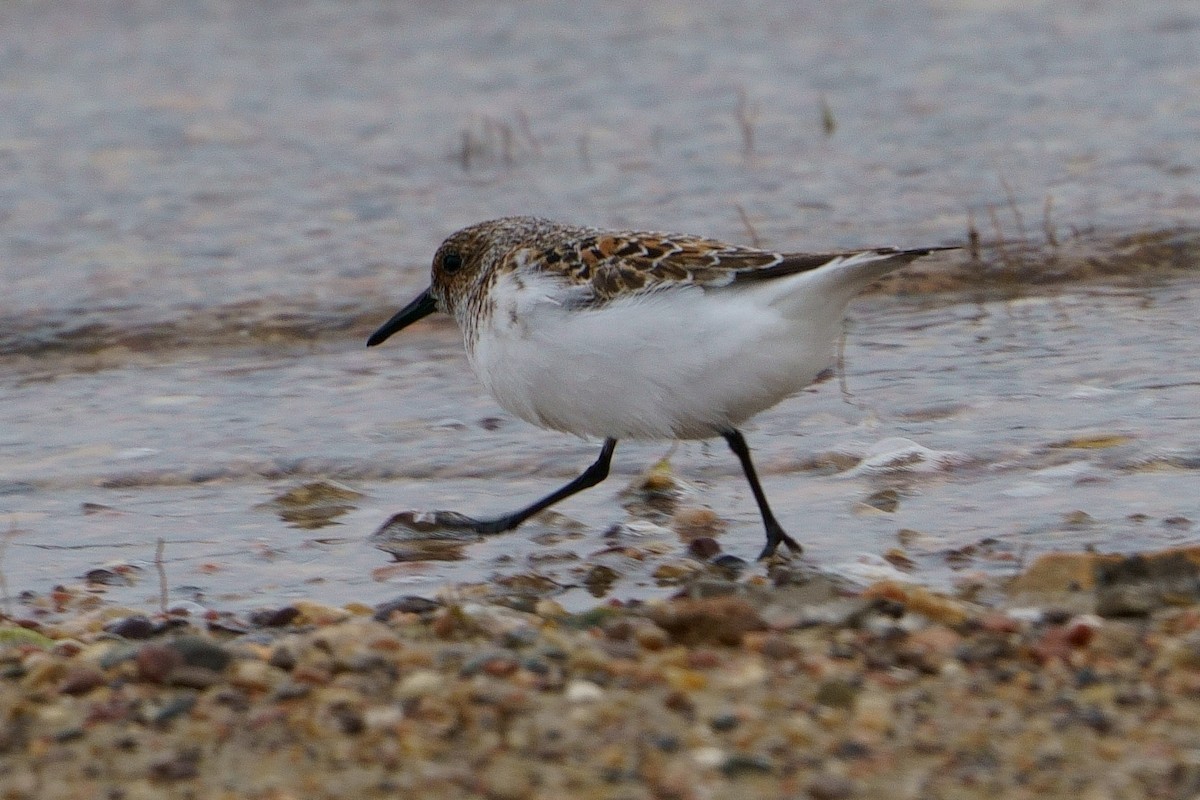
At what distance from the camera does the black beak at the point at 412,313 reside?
5391mm

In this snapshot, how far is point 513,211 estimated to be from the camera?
8.82 metres

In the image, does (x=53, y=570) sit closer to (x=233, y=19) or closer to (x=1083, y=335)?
(x=1083, y=335)

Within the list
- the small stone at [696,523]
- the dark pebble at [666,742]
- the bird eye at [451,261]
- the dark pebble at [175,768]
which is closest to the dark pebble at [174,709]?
the dark pebble at [175,768]

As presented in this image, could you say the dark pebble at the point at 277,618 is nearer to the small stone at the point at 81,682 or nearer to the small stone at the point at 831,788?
the small stone at the point at 81,682

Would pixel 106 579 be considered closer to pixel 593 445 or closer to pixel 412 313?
pixel 412 313

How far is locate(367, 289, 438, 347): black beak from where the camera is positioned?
5391 millimetres

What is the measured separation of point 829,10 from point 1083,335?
6845 mm

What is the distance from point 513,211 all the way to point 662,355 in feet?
15.5

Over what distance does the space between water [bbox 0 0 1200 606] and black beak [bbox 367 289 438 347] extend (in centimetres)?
36

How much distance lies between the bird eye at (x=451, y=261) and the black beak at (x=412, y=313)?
230 mm

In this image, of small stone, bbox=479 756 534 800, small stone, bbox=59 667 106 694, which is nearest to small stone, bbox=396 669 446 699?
small stone, bbox=479 756 534 800

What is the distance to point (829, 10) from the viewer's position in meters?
12.8

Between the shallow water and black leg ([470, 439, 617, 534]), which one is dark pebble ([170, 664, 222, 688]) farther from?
black leg ([470, 439, 617, 534])

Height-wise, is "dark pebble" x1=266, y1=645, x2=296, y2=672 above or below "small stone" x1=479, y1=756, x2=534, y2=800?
above
